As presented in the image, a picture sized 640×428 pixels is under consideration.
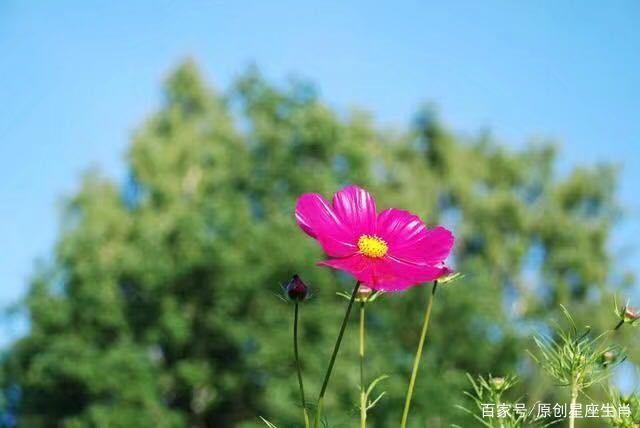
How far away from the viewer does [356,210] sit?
0.99 metres

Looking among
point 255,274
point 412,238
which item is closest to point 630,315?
point 412,238

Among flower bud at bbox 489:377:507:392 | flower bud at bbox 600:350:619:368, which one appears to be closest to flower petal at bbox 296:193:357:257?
flower bud at bbox 489:377:507:392

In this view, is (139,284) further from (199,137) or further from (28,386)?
(199,137)

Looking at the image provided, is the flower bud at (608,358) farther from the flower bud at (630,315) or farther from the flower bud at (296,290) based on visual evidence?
the flower bud at (296,290)

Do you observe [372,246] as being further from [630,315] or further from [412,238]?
[630,315]

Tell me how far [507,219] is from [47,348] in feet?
29.3

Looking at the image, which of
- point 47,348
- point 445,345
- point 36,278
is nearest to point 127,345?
point 47,348

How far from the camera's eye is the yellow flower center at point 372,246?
2.95ft

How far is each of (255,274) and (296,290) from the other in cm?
1114

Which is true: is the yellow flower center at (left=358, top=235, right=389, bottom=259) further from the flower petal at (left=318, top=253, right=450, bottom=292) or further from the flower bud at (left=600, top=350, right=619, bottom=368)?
the flower bud at (left=600, top=350, right=619, bottom=368)

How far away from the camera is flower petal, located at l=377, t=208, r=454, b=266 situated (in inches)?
36.2

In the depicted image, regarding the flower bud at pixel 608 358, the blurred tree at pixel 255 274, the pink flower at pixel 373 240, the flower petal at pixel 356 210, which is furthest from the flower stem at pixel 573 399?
the blurred tree at pixel 255 274

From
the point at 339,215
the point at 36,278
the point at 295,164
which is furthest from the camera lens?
the point at 295,164

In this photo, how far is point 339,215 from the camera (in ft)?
3.21
